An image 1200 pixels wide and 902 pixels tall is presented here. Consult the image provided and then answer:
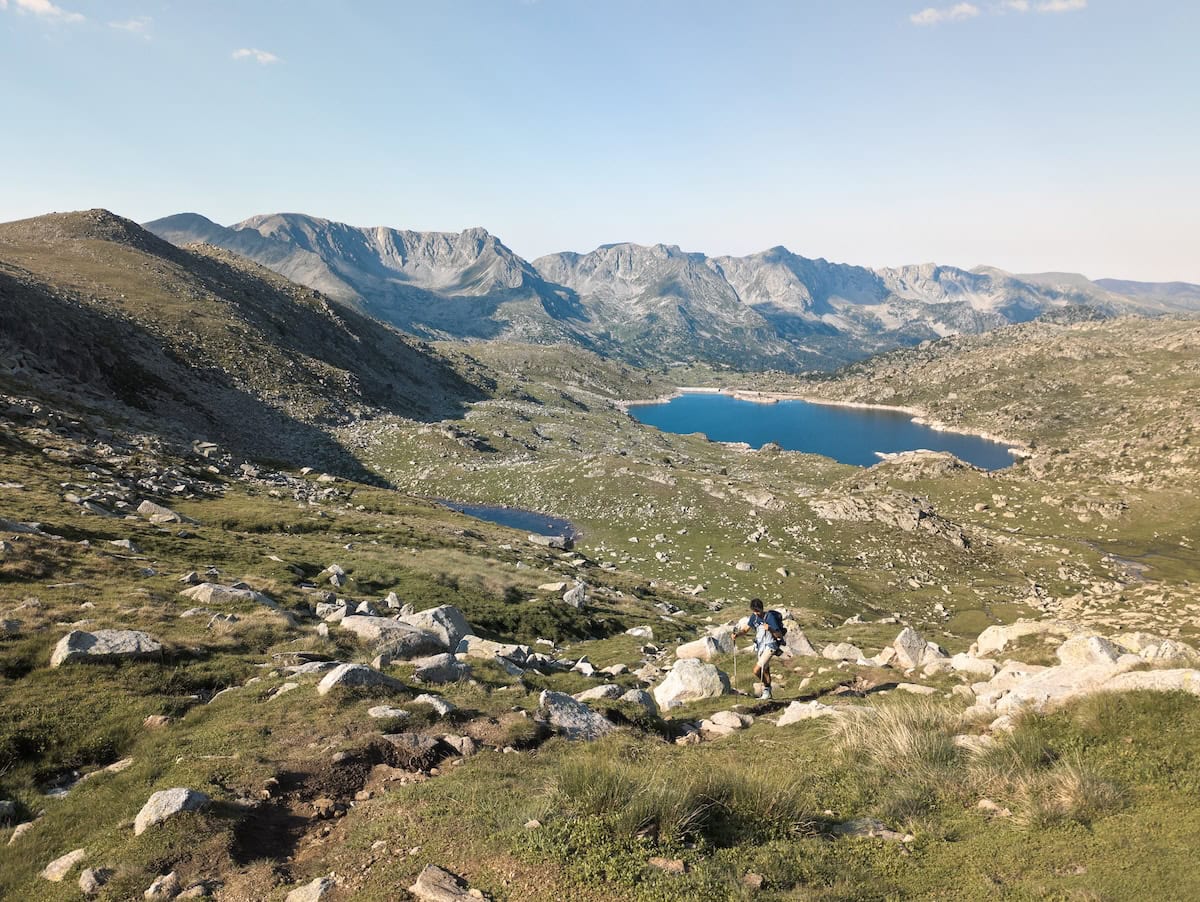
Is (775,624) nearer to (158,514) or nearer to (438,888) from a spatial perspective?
(438,888)

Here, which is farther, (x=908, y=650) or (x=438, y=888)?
(x=908, y=650)

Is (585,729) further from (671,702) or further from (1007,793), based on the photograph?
(1007,793)

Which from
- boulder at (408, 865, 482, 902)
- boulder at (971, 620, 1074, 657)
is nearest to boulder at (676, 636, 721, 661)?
boulder at (971, 620, 1074, 657)

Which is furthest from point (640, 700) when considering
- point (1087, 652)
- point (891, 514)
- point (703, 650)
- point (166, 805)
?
point (891, 514)

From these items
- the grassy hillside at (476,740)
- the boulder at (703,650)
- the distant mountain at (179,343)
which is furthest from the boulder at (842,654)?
the distant mountain at (179,343)

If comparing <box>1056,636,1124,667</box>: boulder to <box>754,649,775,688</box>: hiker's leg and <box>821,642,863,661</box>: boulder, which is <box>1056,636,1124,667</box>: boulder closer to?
<box>821,642,863,661</box>: boulder

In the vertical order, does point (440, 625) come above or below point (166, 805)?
below
